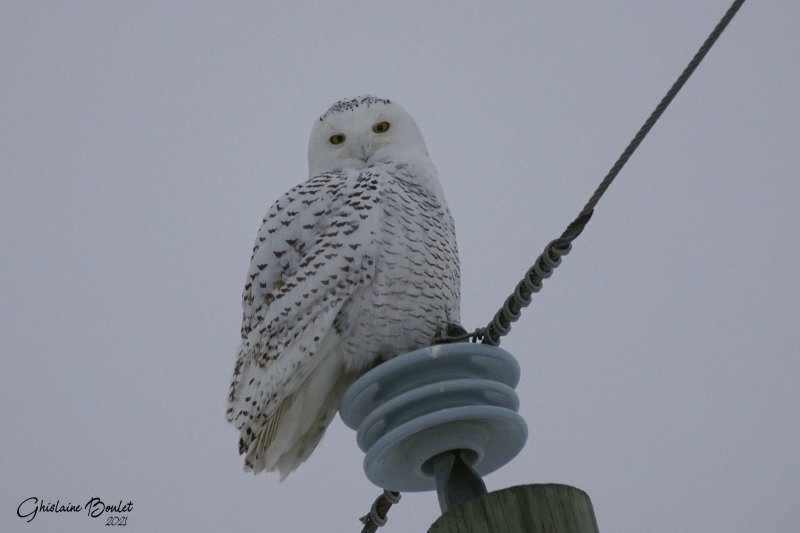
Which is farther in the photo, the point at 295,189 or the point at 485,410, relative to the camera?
the point at 295,189

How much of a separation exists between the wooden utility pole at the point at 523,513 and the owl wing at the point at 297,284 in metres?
1.18

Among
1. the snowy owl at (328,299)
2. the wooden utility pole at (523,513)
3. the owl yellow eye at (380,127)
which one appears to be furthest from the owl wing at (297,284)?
the wooden utility pole at (523,513)

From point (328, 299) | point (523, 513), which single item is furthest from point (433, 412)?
point (328, 299)

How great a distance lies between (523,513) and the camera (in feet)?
6.06

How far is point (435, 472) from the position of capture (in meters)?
2.46

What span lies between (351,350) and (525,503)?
127cm

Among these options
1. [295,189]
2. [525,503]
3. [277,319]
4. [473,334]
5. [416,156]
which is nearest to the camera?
[525,503]

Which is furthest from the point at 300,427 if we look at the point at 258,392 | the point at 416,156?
the point at 416,156

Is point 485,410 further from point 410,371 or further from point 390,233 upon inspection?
point 390,233

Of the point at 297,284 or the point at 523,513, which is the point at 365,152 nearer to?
the point at 297,284

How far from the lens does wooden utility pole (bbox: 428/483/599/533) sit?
1.84 m

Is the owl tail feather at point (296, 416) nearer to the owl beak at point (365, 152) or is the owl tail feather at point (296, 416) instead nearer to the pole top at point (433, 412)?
the pole top at point (433, 412)

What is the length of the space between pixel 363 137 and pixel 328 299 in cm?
111

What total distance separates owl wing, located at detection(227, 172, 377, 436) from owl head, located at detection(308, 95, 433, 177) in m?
0.36
